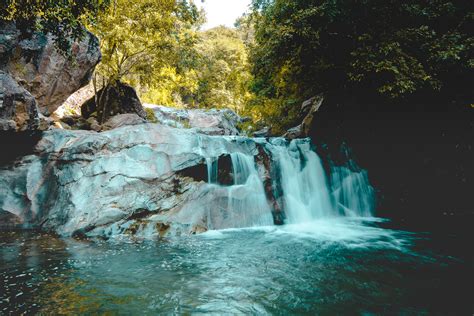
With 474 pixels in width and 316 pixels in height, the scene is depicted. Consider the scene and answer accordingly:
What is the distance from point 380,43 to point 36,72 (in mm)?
10192

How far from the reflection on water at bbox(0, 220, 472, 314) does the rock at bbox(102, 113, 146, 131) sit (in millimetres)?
6441

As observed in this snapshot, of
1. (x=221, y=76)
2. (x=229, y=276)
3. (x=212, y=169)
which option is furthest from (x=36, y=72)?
(x=221, y=76)

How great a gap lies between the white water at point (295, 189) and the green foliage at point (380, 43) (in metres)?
2.81

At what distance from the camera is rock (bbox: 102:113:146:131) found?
12141mm

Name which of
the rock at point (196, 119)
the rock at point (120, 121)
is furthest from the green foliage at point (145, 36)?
the rock at point (196, 119)

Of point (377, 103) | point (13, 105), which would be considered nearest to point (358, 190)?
point (377, 103)

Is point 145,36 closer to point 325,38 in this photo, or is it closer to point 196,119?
point 325,38

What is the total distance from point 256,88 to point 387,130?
9.78 m

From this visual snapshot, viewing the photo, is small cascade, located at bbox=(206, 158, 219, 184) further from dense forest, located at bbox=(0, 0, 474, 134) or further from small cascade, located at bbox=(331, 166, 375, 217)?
small cascade, located at bbox=(331, 166, 375, 217)

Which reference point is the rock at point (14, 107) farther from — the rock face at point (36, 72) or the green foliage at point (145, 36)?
the green foliage at point (145, 36)

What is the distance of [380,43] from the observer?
7648mm

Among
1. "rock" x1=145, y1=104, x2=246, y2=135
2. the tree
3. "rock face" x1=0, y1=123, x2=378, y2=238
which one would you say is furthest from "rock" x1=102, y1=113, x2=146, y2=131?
"rock" x1=145, y1=104, x2=246, y2=135

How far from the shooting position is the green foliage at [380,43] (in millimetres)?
7340

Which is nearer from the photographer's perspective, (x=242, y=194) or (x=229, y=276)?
(x=229, y=276)
